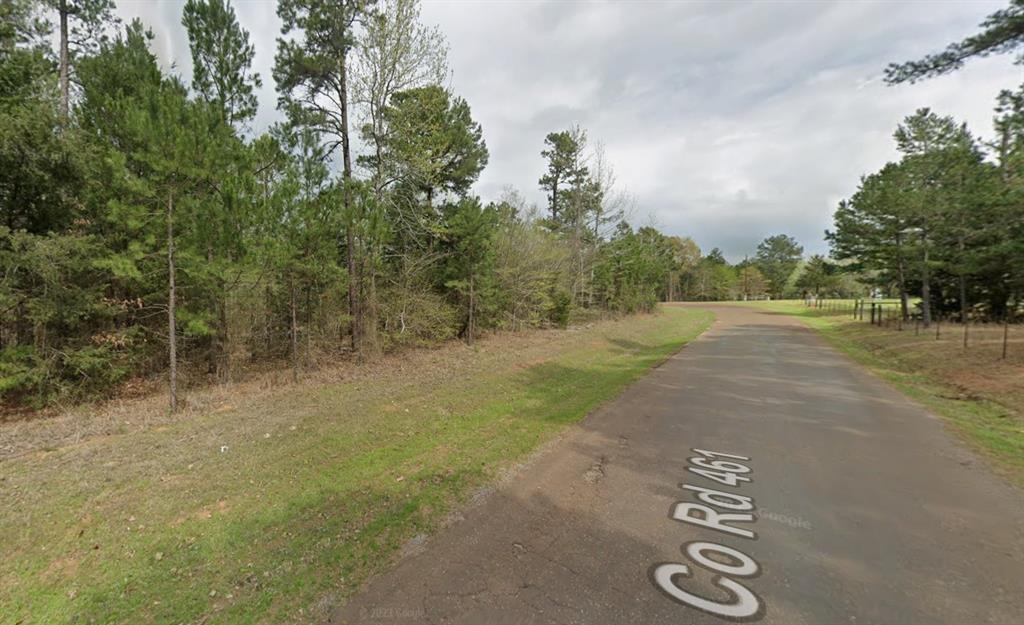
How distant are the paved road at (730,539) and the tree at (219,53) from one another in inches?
436

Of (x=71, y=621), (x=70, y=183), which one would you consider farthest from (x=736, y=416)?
(x=70, y=183)

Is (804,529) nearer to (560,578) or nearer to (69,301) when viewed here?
(560,578)

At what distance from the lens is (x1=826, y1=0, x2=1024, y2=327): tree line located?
11727mm

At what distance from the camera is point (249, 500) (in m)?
3.69

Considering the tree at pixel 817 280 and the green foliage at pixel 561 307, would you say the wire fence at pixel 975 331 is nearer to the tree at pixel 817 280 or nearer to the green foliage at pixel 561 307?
the green foliage at pixel 561 307

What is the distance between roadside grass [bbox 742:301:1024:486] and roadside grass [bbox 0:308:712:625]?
5.06 m

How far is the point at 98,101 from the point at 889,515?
13743 millimetres

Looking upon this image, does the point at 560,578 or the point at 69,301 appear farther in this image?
the point at 69,301

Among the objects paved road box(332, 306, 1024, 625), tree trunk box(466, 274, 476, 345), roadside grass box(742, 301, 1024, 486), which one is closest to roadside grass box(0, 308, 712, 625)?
paved road box(332, 306, 1024, 625)

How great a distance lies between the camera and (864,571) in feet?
8.59

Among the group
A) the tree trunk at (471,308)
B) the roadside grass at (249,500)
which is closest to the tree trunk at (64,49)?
the roadside grass at (249,500)

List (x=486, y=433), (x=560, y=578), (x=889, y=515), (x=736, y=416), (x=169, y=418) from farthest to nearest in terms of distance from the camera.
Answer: (x=169, y=418)
(x=736, y=416)
(x=486, y=433)
(x=889, y=515)
(x=560, y=578)

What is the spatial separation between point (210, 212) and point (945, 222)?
87.3 feet

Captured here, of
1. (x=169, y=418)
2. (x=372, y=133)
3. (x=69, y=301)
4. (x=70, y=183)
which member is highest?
(x=372, y=133)
